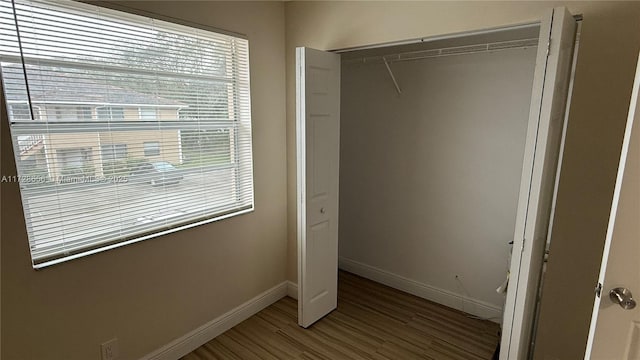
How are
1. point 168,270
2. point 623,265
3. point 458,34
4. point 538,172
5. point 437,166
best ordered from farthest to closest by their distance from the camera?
point 437,166
point 168,270
point 458,34
point 538,172
point 623,265

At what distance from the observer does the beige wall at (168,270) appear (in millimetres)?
1614

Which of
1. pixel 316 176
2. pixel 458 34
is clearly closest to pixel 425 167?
pixel 316 176

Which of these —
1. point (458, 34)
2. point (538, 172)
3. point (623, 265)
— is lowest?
point (623, 265)

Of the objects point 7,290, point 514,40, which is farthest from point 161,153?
point 514,40

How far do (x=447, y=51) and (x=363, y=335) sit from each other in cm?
240

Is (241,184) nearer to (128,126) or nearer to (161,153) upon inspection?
(161,153)

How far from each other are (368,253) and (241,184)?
164cm

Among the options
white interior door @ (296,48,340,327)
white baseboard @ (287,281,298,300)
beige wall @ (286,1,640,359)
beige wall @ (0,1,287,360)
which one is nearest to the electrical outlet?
beige wall @ (0,1,287,360)

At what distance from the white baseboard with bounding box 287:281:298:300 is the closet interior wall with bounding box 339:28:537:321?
32.1 inches

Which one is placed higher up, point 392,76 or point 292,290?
point 392,76

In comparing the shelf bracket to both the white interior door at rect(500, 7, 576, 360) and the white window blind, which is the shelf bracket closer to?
the white window blind

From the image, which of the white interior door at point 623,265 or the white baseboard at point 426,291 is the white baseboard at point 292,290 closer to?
the white baseboard at point 426,291

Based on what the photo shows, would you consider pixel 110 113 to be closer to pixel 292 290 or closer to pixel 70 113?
pixel 70 113

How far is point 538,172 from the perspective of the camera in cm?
152
